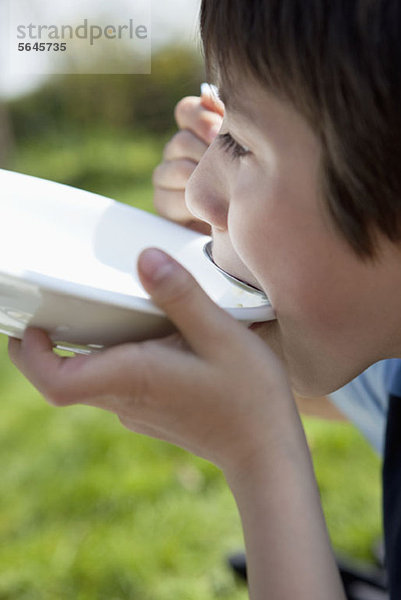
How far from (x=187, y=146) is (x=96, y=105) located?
532 cm

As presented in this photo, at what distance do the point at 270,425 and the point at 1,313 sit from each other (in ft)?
0.97

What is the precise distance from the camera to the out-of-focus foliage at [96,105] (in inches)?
244

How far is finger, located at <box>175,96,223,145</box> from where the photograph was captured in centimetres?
130

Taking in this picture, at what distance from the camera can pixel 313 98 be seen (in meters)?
0.82

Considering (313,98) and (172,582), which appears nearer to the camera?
(313,98)

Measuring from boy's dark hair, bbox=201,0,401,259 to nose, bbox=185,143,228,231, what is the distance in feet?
0.42

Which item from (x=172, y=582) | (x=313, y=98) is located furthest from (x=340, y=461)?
(x=313, y=98)

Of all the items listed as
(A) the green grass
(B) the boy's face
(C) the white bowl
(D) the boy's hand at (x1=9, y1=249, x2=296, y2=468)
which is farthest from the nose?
(A) the green grass

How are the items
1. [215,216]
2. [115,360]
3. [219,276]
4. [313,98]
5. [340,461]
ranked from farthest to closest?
[340,461] < [219,276] < [215,216] < [313,98] < [115,360]

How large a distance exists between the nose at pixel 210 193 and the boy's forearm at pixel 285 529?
0.35 m

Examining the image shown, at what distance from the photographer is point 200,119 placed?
1307mm

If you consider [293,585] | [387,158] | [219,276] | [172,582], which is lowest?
[172,582]

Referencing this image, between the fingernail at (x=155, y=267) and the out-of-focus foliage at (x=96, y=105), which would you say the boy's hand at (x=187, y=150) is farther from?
the out-of-focus foliage at (x=96, y=105)

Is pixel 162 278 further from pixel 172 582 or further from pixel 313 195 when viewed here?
pixel 172 582
